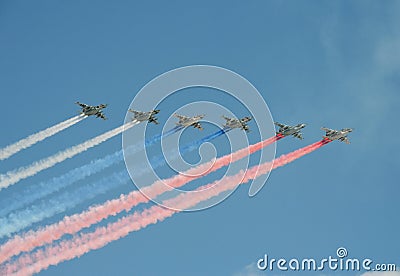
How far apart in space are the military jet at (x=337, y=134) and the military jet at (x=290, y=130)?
444 centimetres

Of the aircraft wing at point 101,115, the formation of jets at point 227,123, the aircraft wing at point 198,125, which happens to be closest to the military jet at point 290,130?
the formation of jets at point 227,123

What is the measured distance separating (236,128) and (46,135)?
34635 mm

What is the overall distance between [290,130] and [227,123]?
12.9m

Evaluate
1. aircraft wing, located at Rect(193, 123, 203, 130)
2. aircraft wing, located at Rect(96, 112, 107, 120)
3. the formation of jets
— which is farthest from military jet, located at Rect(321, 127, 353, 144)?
aircraft wing, located at Rect(96, 112, 107, 120)

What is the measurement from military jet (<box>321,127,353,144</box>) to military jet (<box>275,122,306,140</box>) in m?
4.44

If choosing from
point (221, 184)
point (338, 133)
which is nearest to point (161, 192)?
point (221, 184)

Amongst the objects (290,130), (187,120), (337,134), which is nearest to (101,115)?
(187,120)

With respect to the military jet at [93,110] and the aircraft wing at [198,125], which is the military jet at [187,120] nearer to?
the aircraft wing at [198,125]

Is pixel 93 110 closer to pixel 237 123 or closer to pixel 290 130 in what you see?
pixel 237 123

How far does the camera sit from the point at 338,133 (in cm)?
14350

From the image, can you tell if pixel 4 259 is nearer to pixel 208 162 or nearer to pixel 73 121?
pixel 73 121

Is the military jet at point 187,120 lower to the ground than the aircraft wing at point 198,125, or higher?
lower

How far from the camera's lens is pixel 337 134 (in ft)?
471

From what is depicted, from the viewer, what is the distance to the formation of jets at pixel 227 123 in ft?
449
